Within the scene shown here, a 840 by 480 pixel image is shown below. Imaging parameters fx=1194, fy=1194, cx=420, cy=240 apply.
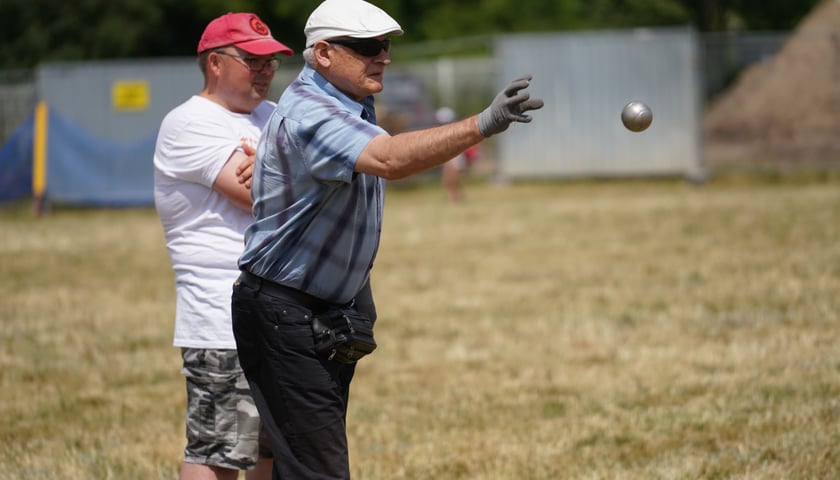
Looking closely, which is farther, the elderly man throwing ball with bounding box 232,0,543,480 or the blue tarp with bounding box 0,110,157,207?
the blue tarp with bounding box 0,110,157,207

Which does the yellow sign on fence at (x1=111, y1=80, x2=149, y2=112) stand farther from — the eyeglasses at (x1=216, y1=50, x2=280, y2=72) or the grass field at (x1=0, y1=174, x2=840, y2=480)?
the eyeglasses at (x1=216, y1=50, x2=280, y2=72)

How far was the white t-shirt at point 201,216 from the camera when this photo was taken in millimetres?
4523

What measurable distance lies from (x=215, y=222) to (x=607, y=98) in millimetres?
17573

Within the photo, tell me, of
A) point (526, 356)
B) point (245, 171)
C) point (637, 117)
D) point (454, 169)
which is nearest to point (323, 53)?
point (245, 171)

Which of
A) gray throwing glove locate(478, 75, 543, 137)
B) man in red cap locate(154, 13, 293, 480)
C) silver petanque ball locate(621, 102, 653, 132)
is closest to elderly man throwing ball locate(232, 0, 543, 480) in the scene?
gray throwing glove locate(478, 75, 543, 137)

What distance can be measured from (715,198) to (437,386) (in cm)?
1134

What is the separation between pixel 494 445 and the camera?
6203mm

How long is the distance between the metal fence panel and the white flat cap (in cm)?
1769

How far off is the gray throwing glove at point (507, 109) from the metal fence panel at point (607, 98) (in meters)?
18.0

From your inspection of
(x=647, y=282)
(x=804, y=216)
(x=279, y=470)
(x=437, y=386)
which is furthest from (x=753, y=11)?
(x=279, y=470)

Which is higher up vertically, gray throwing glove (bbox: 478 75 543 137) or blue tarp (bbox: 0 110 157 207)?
blue tarp (bbox: 0 110 157 207)

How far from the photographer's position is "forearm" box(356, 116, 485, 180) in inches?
140

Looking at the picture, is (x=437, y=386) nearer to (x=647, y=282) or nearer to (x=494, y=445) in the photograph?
(x=494, y=445)

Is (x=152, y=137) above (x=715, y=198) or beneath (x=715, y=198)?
above
